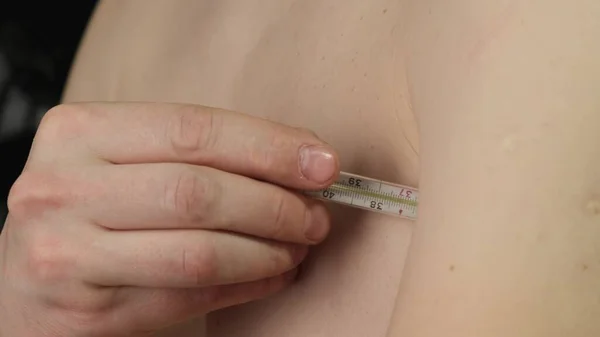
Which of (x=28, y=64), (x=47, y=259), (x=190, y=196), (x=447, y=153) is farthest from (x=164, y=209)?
A: (x=28, y=64)

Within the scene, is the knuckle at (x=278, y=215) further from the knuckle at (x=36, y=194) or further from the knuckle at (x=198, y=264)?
the knuckle at (x=36, y=194)

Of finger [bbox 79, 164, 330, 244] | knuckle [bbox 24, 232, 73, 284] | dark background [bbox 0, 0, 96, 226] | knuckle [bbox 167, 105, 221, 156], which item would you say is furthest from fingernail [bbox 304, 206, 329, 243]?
dark background [bbox 0, 0, 96, 226]

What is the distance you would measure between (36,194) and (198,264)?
0.17 metres

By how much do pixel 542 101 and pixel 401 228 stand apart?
0.69ft

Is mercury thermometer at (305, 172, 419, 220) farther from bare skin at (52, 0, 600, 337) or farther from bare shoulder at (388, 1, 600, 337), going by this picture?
bare shoulder at (388, 1, 600, 337)

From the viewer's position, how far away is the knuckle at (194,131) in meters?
0.62

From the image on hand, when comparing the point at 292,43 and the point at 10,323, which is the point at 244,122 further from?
the point at 10,323

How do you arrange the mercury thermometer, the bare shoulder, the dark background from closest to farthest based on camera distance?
the bare shoulder < the mercury thermometer < the dark background

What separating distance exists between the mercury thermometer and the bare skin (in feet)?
0.03

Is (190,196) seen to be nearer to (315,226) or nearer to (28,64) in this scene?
(315,226)

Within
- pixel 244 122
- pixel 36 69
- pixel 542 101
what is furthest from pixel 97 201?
pixel 36 69

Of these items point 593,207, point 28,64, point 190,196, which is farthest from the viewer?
point 28,64

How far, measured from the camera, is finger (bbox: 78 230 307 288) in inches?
24.0

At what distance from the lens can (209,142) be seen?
622 millimetres
